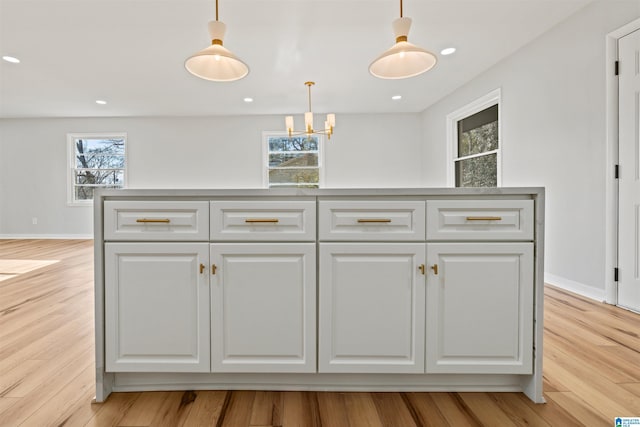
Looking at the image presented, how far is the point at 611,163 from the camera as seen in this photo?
8.20ft

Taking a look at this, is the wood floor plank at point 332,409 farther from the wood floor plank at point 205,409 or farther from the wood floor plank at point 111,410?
the wood floor plank at point 111,410

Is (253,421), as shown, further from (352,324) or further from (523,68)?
(523,68)

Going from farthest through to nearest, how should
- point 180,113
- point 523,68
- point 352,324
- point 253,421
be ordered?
point 180,113, point 523,68, point 352,324, point 253,421

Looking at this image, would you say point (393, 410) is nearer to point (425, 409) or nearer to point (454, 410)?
point (425, 409)

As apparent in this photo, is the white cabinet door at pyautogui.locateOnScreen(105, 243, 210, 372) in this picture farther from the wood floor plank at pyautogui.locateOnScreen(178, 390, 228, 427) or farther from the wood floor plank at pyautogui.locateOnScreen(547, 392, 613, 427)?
the wood floor plank at pyautogui.locateOnScreen(547, 392, 613, 427)

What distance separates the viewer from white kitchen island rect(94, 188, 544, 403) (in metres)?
1.27

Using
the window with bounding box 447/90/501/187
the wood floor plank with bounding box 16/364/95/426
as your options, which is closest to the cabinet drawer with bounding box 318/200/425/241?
the wood floor plank with bounding box 16/364/95/426

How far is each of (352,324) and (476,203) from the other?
0.71 m

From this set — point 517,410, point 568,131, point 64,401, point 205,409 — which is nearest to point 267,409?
point 205,409

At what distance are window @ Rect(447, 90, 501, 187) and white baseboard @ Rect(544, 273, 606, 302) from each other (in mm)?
1412

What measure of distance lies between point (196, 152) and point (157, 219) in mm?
5561

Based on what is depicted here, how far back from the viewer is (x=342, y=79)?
14.5 feet

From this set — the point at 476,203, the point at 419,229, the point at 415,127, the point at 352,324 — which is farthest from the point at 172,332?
the point at 415,127

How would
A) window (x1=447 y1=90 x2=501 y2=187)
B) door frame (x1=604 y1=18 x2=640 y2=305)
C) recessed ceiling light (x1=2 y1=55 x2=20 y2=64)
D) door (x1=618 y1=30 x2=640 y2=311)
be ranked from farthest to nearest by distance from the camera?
window (x1=447 y1=90 x2=501 y2=187) → recessed ceiling light (x1=2 y1=55 x2=20 y2=64) → door frame (x1=604 y1=18 x2=640 y2=305) → door (x1=618 y1=30 x2=640 y2=311)
